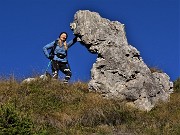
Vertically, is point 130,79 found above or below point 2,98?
above

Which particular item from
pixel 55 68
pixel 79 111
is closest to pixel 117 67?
pixel 55 68

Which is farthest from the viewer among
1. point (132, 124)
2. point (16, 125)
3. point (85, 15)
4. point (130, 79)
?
point (85, 15)

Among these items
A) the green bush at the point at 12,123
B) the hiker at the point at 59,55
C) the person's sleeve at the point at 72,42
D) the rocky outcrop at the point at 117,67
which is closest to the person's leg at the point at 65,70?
the hiker at the point at 59,55

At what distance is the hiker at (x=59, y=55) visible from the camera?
686 inches

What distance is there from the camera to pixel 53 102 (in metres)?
15.3

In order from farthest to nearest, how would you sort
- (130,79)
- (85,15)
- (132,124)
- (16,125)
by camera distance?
(85,15) < (130,79) < (132,124) < (16,125)

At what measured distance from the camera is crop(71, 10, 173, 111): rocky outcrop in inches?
657

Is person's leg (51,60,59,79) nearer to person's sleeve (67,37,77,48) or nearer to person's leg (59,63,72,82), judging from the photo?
person's leg (59,63,72,82)

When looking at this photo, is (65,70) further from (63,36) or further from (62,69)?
(63,36)

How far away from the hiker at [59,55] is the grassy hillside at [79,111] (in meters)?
0.72

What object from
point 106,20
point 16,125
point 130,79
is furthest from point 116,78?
point 16,125

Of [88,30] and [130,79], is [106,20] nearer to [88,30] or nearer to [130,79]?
[88,30]

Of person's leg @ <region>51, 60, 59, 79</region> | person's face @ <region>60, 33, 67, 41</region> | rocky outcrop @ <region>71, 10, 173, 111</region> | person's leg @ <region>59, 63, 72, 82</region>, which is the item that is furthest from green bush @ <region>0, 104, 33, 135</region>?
person's face @ <region>60, 33, 67, 41</region>

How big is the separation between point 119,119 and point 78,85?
4.32 meters
